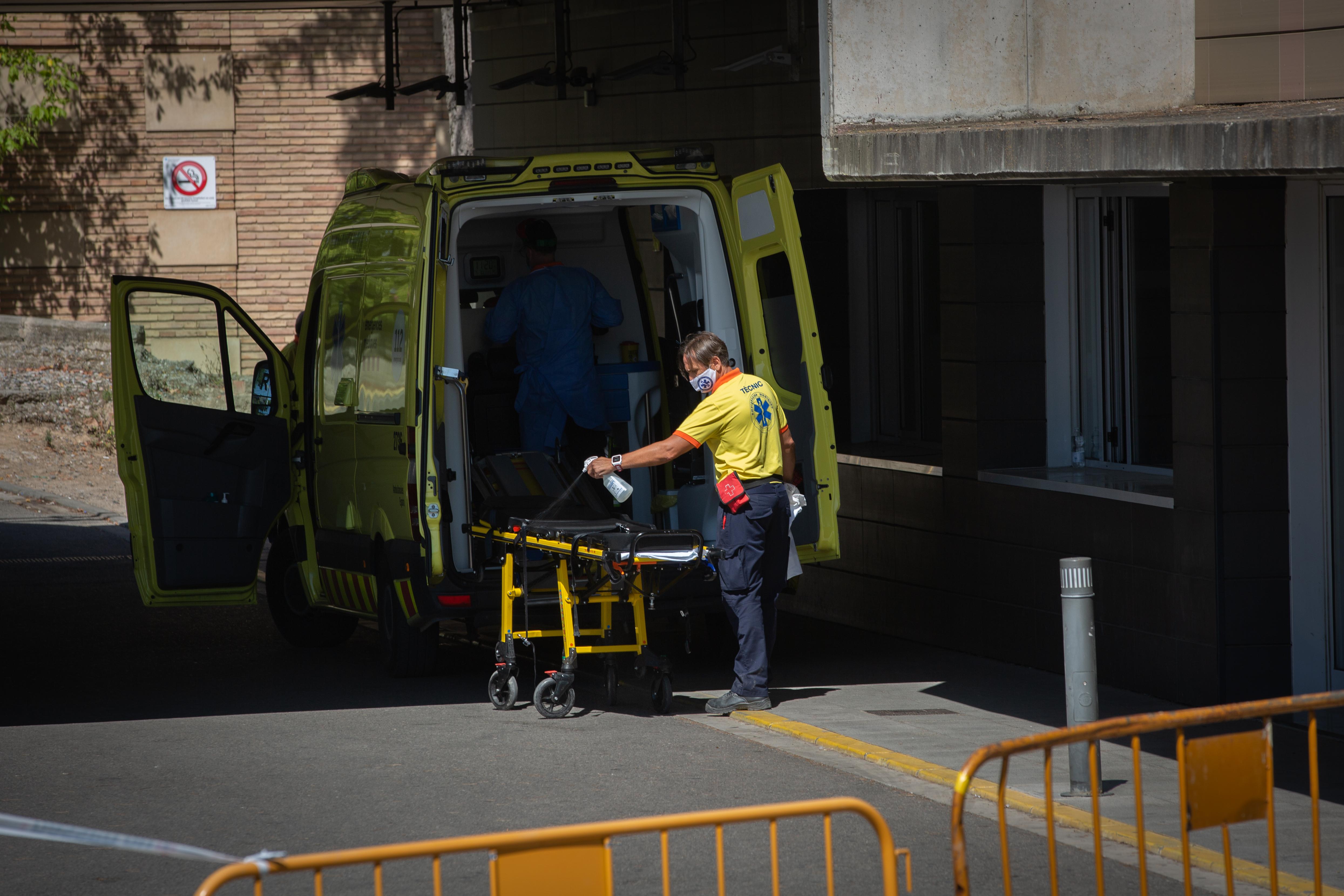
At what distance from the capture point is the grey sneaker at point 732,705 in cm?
777

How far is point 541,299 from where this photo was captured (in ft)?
30.5

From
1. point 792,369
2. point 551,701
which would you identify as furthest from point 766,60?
point 551,701

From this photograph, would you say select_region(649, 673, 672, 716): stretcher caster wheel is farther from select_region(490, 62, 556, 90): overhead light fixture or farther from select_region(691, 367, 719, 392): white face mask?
select_region(490, 62, 556, 90): overhead light fixture

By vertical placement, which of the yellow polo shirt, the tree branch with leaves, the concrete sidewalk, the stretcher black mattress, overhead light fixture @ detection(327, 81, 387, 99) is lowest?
the concrete sidewalk

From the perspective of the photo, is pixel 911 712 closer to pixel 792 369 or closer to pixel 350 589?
pixel 792 369

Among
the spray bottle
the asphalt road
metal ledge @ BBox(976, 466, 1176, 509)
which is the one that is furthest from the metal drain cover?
the spray bottle

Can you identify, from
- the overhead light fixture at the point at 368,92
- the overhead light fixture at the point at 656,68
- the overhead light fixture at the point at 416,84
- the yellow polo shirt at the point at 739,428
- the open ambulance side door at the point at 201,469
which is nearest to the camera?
the yellow polo shirt at the point at 739,428

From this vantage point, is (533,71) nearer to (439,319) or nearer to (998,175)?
(439,319)

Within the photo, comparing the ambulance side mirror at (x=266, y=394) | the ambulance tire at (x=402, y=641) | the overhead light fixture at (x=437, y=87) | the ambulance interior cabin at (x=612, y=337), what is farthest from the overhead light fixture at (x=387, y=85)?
the ambulance tire at (x=402, y=641)

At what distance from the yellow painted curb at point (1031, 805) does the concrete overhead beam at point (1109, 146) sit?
7.92 ft

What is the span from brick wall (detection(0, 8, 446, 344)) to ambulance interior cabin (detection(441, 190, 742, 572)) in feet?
45.4

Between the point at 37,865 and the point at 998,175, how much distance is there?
15.0ft

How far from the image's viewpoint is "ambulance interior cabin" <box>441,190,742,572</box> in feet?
27.4

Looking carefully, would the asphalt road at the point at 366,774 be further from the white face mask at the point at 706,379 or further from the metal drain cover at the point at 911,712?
the white face mask at the point at 706,379
